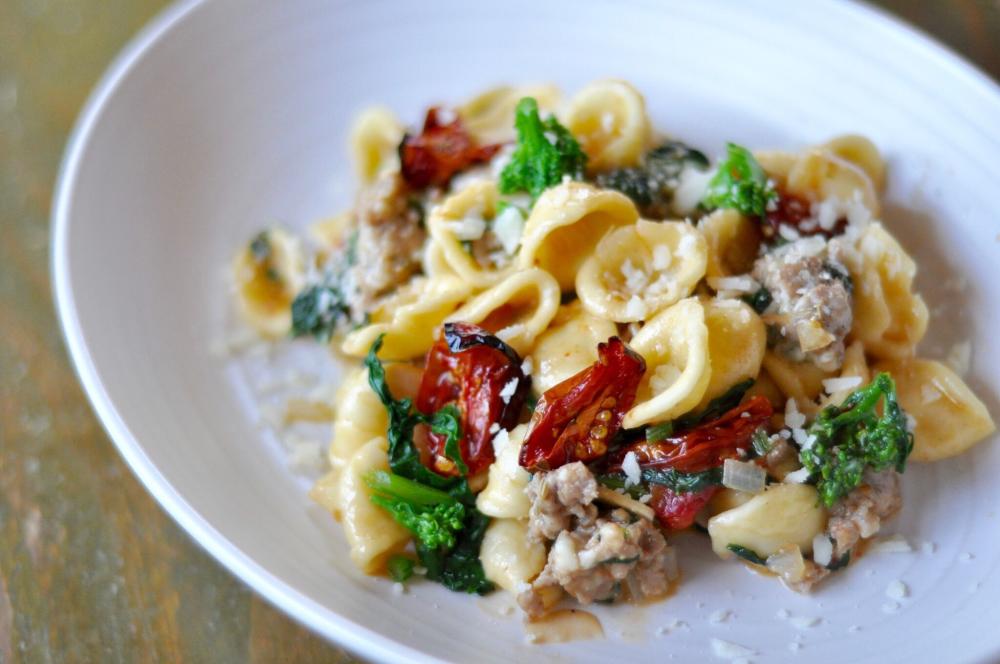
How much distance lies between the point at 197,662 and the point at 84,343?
4.26ft

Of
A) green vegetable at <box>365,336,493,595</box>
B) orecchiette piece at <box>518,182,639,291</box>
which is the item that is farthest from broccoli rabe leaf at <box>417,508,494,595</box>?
orecchiette piece at <box>518,182,639,291</box>

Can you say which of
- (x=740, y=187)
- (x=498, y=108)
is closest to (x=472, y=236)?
(x=740, y=187)

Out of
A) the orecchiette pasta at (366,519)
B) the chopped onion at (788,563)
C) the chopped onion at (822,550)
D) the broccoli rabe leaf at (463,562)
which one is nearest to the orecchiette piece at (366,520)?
the orecchiette pasta at (366,519)

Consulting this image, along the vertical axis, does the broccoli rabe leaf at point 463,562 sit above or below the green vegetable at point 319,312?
above

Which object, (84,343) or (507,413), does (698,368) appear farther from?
(84,343)

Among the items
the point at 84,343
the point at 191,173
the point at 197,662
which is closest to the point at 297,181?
the point at 191,173

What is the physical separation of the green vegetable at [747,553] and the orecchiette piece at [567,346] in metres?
0.80

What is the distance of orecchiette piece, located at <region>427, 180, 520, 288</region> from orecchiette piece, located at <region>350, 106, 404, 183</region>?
90cm

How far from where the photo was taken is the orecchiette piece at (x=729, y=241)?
11.5ft

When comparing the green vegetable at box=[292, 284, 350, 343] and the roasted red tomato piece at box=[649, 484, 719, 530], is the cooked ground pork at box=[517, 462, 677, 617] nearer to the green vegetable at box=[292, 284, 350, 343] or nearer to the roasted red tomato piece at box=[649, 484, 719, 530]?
the roasted red tomato piece at box=[649, 484, 719, 530]

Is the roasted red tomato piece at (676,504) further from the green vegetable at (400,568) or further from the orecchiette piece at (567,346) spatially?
the green vegetable at (400,568)

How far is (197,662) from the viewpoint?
330cm

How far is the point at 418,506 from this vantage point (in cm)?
337

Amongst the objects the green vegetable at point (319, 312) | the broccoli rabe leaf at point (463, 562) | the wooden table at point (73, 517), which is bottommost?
the wooden table at point (73, 517)
